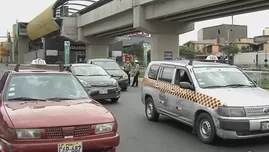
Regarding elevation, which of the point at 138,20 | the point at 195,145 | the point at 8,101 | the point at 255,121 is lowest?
the point at 195,145

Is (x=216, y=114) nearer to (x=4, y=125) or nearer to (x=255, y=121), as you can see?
(x=255, y=121)

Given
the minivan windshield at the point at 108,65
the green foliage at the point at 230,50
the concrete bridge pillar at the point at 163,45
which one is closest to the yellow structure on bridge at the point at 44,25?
the concrete bridge pillar at the point at 163,45

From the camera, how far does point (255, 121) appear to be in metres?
6.66

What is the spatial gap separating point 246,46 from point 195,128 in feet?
322

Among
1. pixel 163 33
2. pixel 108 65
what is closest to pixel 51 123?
Answer: pixel 108 65

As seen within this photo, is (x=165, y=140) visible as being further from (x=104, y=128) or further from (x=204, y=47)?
(x=204, y=47)

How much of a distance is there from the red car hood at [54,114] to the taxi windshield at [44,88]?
33cm

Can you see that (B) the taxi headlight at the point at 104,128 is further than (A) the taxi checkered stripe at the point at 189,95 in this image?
No

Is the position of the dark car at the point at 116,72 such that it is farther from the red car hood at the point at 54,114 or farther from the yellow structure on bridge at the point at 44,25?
the yellow structure on bridge at the point at 44,25

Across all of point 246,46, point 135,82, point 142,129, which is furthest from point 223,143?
point 246,46

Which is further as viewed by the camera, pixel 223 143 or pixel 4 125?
pixel 223 143

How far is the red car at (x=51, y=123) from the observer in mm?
4781

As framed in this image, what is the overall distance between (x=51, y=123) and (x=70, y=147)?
1.29ft

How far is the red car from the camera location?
4.78 meters
